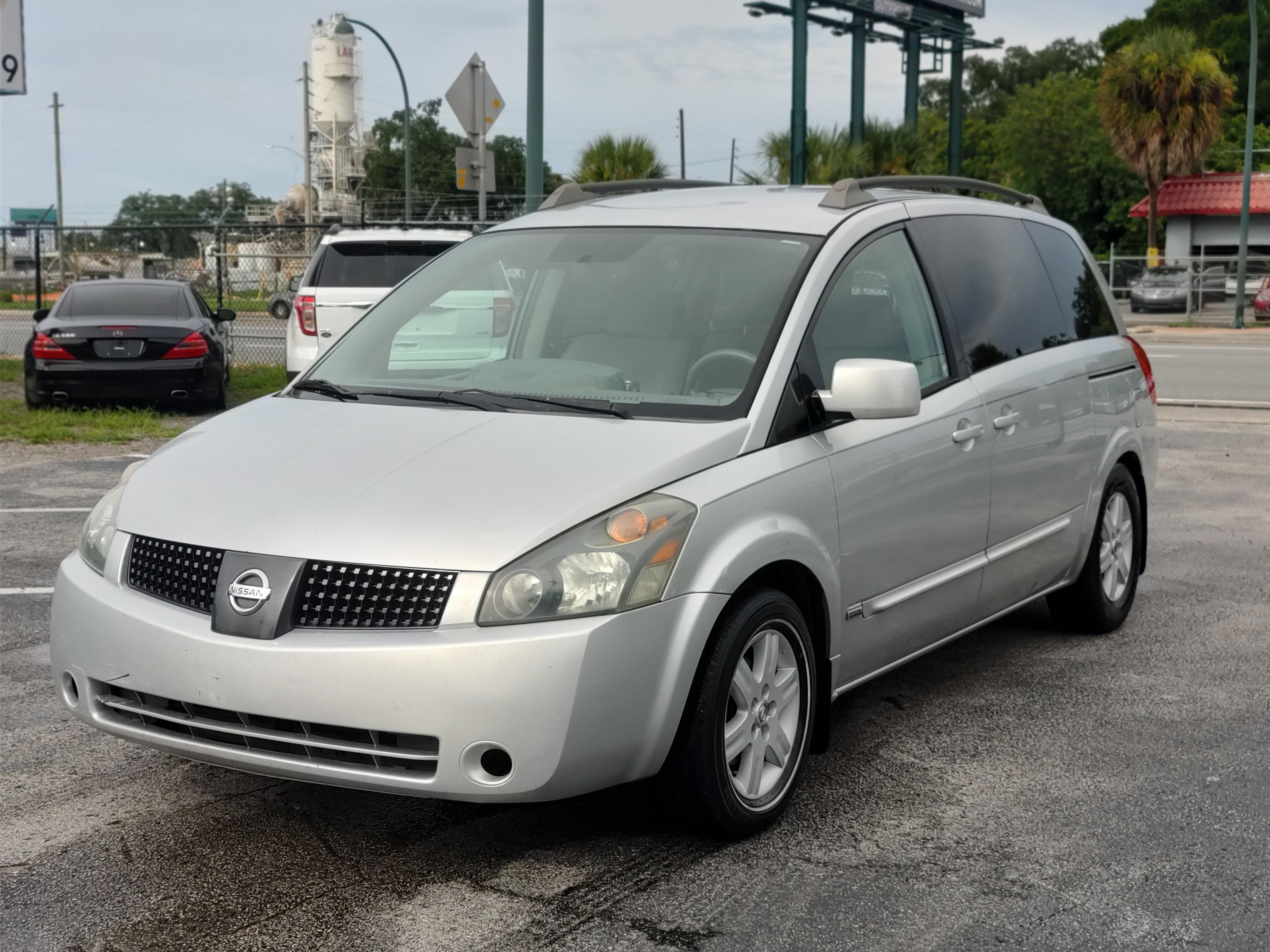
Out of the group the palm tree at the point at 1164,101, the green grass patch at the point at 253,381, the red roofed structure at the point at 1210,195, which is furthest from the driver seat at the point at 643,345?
the red roofed structure at the point at 1210,195

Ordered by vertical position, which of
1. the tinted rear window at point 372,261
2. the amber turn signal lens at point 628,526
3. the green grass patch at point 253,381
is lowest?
the green grass patch at point 253,381

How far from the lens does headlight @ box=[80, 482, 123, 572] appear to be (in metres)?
3.98

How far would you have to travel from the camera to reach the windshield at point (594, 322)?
14.2 feet

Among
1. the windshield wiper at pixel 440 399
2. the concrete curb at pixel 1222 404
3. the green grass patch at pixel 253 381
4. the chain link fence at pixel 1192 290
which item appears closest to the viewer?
the windshield wiper at pixel 440 399

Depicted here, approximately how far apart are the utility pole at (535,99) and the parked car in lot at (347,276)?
1.18m

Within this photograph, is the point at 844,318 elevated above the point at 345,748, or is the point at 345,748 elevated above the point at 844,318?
the point at 844,318

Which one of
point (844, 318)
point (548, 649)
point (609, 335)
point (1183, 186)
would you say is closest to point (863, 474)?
point (844, 318)

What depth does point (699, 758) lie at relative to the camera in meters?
3.74

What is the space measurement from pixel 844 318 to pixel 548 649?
174 cm

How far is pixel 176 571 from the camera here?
3693 mm

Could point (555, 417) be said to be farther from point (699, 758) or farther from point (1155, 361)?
point (1155, 361)

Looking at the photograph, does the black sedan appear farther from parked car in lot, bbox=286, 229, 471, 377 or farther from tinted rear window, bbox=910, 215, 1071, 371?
tinted rear window, bbox=910, 215, 1071, 371

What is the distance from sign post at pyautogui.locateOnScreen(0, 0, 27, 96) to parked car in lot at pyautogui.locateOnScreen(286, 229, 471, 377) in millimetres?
7022

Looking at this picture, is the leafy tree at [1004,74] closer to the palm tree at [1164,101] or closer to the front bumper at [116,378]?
the palm tree at [1164,101]
